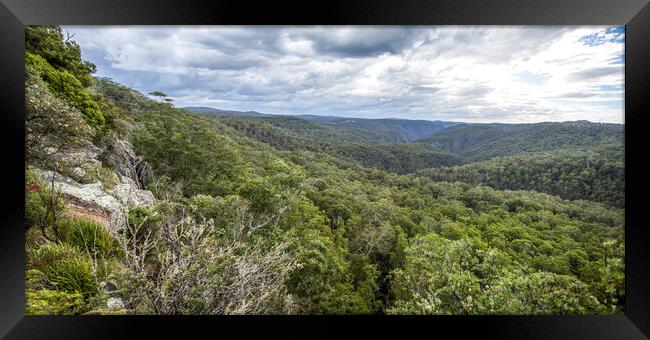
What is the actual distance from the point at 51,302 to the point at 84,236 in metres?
0.52

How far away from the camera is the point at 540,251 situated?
25.6 feet

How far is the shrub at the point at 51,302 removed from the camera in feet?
6.84

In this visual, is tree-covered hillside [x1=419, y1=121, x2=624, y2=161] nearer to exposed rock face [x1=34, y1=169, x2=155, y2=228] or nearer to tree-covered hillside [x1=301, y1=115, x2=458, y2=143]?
tree-covered hillside [x1=301, y1=115, x2=458, y2=143]

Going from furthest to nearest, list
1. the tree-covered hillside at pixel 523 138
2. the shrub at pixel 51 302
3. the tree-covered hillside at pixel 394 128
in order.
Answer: the tree-covered hillside at pixel 394 128 < the tree-covered hillside at pixel 523 138 < the shrub at pixel 51 302

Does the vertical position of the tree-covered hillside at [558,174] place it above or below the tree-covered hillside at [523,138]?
below

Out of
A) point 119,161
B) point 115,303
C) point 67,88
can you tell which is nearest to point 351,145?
point 119,161

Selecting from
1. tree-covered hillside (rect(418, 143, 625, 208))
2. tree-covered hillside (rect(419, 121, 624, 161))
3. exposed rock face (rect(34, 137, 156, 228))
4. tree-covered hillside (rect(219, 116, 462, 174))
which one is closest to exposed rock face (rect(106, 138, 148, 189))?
exposed rock face (rect(34, 137, 156, 228))

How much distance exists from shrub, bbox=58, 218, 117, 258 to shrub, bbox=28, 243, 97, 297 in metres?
0.17

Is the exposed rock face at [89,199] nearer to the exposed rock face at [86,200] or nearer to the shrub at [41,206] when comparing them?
the exposed rock face at [86,200]

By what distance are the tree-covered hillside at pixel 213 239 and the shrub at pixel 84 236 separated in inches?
0.5

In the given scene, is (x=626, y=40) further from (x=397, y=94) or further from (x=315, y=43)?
(x=397, y=94)

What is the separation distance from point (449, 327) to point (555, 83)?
8512 millimetres

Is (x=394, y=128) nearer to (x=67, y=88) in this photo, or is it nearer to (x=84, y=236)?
(x=67, y=88)
